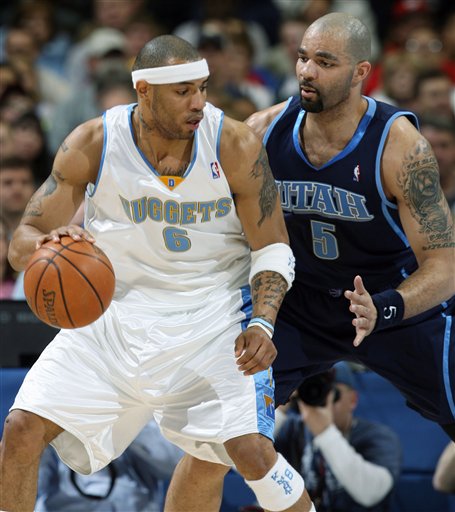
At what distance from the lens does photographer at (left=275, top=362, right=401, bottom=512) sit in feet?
16.7

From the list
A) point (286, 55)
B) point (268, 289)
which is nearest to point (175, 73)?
point (268, 289)

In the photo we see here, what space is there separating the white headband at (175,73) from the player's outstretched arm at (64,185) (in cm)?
29

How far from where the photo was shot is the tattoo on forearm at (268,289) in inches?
162

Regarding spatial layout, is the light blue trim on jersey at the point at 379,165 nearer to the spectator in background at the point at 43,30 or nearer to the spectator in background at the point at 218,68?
the spectator in background at the point at 218,68

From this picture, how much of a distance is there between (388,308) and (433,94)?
4.19 m

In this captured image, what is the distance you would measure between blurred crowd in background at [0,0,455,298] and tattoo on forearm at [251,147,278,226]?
2993 millimetres

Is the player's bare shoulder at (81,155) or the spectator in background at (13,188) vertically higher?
the player's bare shoulder at (81,155)

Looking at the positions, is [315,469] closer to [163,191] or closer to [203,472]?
[203,472]

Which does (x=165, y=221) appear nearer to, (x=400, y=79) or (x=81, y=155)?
(x=81, y=155)

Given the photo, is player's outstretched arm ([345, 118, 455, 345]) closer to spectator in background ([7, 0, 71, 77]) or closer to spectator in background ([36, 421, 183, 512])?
spectator in background ([36, 421, 183, 512])

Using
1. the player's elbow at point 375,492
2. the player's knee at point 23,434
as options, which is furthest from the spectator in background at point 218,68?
the player's knee at point 23,434

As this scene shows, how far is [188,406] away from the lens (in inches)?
162

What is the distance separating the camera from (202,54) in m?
8.33

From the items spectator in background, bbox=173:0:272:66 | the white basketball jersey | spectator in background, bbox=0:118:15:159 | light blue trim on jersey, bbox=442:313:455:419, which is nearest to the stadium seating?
light blue trim on jersey, bbox=442:313:455:419
